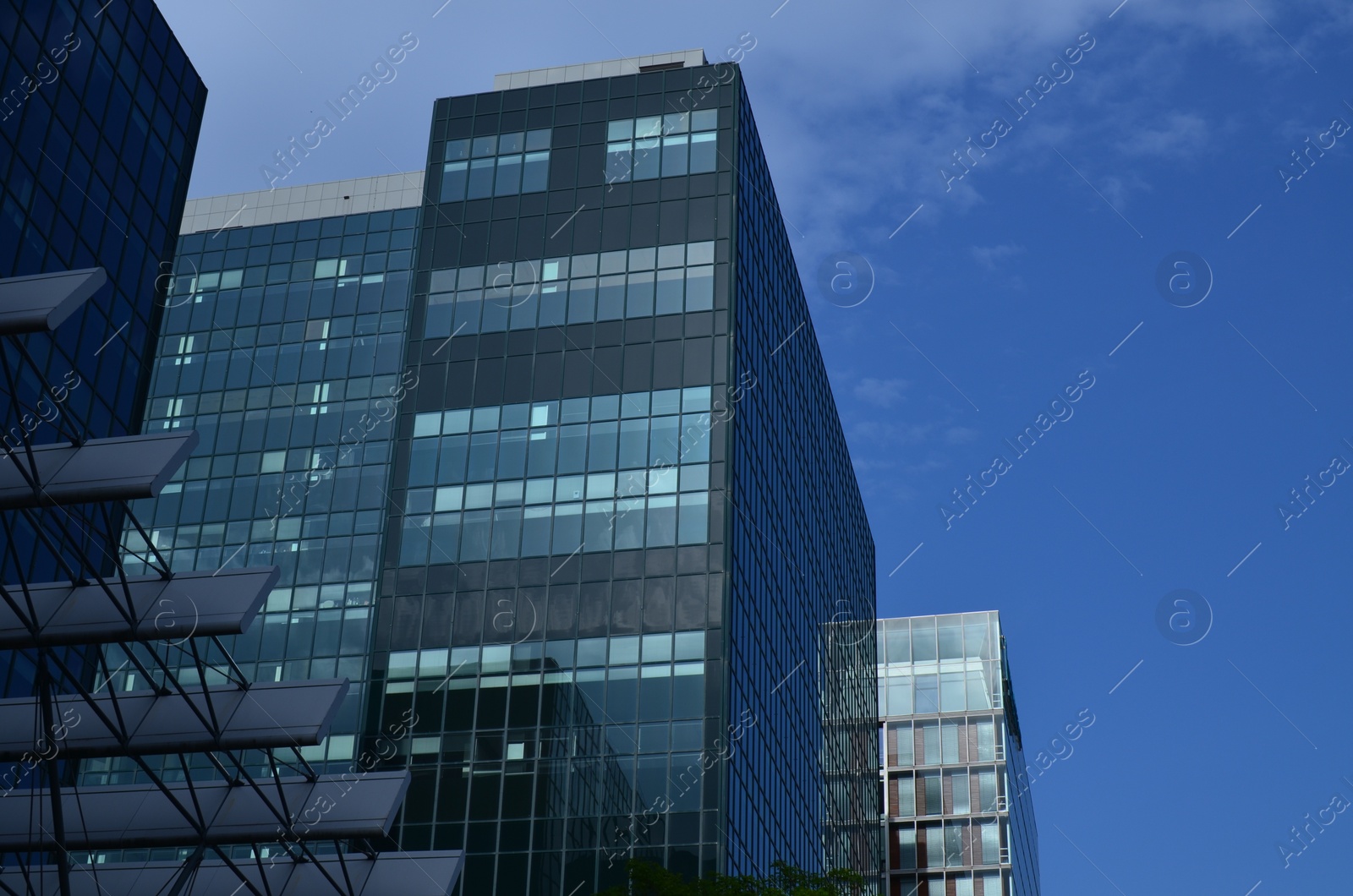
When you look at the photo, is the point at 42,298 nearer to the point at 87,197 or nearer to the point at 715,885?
the point at 87,197

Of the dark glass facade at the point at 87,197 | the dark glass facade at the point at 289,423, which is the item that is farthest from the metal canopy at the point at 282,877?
the dark glass facade at the point at 289,423

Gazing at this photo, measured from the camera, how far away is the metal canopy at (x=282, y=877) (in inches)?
1586

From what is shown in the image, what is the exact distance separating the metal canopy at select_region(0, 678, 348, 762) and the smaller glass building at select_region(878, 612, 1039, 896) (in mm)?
80479

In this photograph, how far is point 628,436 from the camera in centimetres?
6488

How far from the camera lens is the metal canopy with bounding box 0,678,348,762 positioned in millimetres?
37594

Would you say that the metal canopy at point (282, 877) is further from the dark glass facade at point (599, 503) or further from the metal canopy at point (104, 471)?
the dark glass facade at point (599, 503)

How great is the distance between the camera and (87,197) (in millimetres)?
48312

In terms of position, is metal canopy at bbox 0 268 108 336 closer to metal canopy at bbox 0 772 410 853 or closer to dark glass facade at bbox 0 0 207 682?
dark glass facade at bbox 0 0 207 682

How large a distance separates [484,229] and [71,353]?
26168mm

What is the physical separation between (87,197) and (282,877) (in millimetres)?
20126

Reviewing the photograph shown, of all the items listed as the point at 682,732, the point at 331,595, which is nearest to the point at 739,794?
the point at 682,732

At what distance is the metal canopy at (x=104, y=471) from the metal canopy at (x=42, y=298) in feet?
9.87

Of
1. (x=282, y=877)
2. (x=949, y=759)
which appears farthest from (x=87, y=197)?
(x=949, y=759)

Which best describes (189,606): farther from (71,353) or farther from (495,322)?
(495,322)
